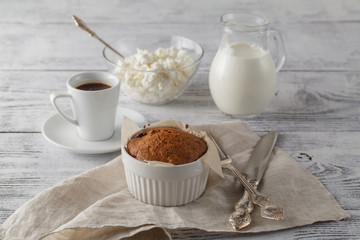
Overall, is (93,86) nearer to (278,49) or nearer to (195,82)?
(195,82)

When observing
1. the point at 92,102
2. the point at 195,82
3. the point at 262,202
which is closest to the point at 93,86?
the point at 92,102

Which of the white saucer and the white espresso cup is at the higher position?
the white espresso cup

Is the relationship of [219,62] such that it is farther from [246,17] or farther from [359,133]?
[359,133]

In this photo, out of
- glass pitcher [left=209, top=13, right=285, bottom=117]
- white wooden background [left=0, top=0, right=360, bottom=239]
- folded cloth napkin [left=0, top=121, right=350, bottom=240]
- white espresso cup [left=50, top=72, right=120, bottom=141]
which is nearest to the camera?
folded cloth napkin [left=0, top=121, right=350, bottom=240]

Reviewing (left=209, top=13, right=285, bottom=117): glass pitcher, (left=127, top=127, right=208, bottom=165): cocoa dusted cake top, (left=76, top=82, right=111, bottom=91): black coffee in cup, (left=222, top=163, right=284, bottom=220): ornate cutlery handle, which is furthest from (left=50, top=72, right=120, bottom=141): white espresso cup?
(left=222, top=163, right=284, bottom=220): ornate cutlery handle

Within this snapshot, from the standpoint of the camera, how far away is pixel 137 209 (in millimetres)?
1095

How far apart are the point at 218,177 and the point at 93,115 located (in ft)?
1.43

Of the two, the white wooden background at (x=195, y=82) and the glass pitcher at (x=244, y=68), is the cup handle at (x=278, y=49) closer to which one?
the glass pitcher at (x=244, y=68)

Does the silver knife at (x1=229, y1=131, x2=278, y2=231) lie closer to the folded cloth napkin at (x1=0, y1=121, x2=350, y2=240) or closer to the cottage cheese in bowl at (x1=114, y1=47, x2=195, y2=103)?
the folded cloth napkin at (x1=0, y1=121, x2=350, y2=240)

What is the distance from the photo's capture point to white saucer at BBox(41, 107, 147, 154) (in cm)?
136

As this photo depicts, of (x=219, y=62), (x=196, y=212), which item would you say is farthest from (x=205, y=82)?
(x=196, y=212)

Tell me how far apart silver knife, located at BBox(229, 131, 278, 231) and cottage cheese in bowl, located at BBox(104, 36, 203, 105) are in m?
0.37

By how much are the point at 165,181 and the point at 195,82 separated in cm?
83

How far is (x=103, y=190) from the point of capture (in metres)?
1.19
